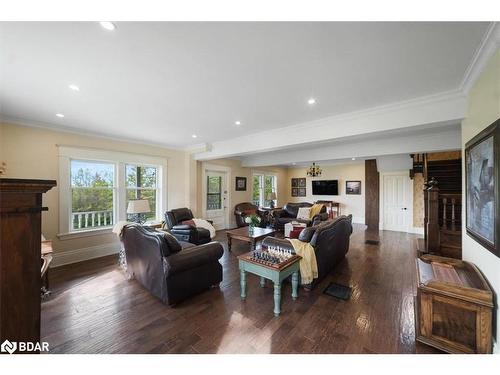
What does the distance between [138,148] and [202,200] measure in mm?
2242

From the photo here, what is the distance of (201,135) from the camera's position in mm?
4301

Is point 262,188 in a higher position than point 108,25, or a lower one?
lower

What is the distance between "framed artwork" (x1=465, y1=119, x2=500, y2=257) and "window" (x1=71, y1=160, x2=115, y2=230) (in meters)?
5.61

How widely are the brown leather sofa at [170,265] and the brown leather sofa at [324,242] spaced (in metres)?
0.84

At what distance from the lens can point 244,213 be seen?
6652 mm

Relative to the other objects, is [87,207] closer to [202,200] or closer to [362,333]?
[202,200]

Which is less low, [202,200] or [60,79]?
[60,79]

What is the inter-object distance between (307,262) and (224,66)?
2.41 m

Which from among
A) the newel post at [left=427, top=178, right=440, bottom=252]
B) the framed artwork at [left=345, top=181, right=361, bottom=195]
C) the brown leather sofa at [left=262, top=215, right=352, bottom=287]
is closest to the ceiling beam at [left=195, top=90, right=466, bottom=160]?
the newel post at [left=427, top=178, right=440, bottom=252]

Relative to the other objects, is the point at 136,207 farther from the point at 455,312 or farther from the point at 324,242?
the point at 455,312

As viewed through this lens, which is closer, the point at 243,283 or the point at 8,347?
the point at 8,347

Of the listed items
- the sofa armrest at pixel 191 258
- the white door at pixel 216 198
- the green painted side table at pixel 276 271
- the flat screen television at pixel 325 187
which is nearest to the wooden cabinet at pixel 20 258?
the sofa armrest at pixel 191 258

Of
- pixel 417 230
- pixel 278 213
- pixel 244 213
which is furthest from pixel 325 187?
pixel 244 213

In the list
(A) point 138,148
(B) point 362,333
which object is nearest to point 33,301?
(B) point 362,333
